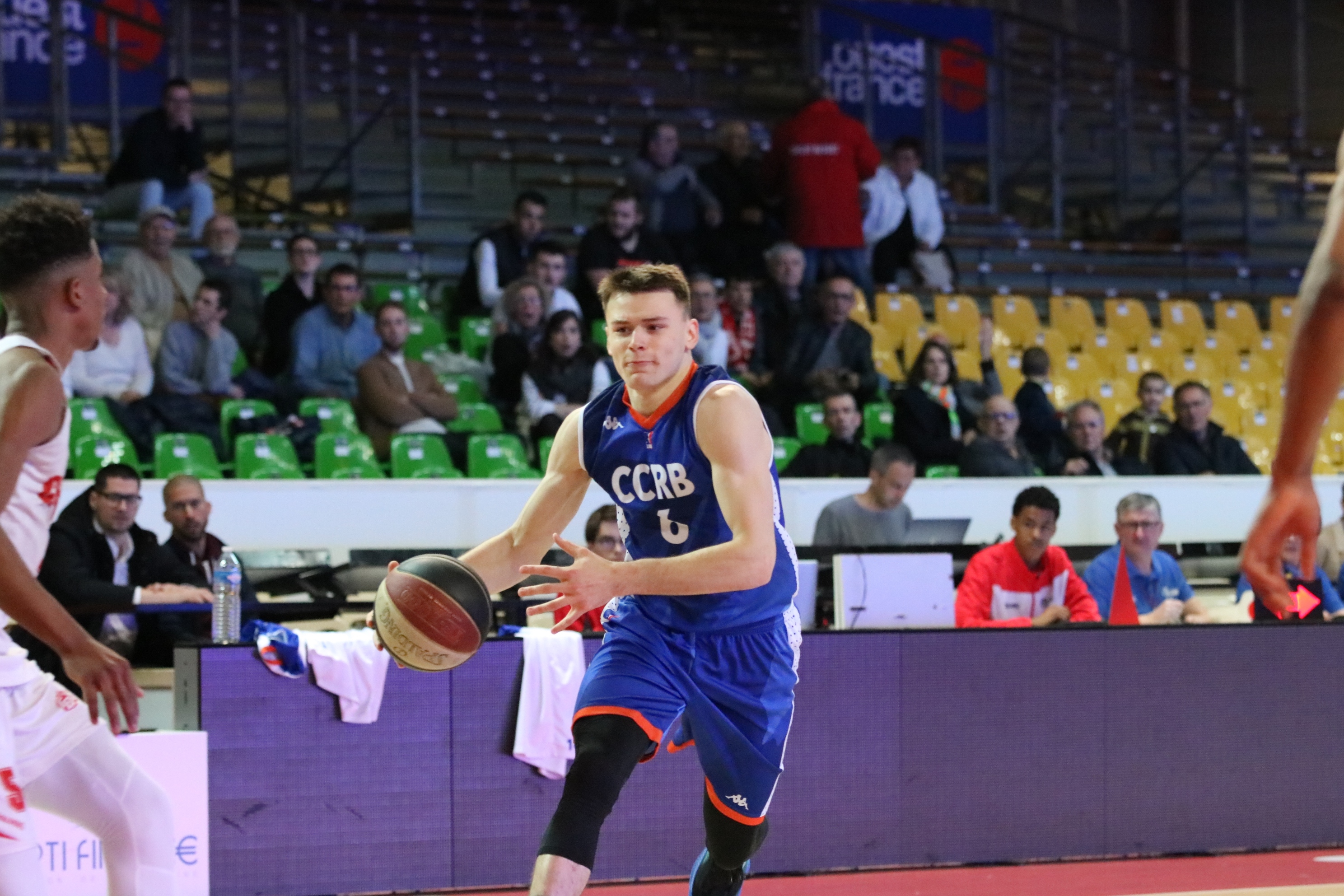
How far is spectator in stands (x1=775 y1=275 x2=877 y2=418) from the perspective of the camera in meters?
10.8

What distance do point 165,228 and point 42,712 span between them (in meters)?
7.07

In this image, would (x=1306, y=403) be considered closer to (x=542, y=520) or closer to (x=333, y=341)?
(x=542, y=520)

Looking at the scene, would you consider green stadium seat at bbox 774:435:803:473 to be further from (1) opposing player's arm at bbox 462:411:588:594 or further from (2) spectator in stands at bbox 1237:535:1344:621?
(1) opposing player's arm at bbox 462:411:588:594

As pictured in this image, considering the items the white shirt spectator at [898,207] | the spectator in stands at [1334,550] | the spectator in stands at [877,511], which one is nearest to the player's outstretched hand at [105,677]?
the spectator in stands at [877,511]

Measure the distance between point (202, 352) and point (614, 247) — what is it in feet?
9.33

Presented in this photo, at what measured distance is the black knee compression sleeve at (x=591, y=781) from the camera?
3.79 metres

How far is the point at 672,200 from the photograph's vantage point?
39.2 ft

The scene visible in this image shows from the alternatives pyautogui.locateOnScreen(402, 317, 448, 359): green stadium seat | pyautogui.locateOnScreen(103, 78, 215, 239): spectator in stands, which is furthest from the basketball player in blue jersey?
pyautogui.locateOnScreen(103, 78, 215, 239): spectator in stands

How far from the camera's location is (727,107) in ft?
52.6

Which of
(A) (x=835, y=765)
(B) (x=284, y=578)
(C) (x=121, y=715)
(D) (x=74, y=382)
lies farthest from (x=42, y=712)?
(D) (x=74, y=382)

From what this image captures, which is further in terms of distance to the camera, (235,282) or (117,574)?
(235,282)

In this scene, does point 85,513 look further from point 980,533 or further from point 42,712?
point 980,533

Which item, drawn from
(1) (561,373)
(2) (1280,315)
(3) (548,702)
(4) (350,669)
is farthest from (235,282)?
(2) (1280,315)

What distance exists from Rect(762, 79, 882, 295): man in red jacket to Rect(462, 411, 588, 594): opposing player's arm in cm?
756
